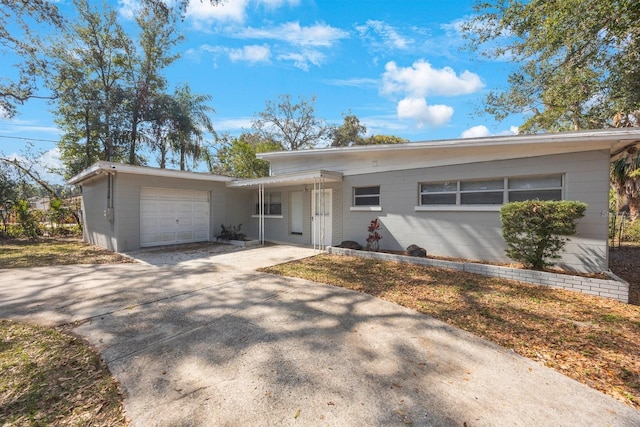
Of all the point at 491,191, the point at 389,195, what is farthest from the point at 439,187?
the point at 389,195

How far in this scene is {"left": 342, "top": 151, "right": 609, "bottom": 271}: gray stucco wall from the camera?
230 inches

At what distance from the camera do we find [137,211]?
951cm

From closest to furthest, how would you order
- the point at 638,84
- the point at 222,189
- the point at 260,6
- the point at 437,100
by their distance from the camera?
the point at 638,84 → the point at 260,6 → the point at 222,189 → the point at 437,100

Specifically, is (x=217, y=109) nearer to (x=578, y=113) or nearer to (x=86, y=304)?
(x=86, y=304)

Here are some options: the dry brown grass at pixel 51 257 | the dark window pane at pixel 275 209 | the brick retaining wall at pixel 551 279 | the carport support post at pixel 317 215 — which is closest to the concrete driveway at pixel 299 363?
the dry brown grass at pixel 51 257

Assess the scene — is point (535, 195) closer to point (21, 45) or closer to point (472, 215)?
point (472, 215)

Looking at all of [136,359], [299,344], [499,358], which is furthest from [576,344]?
[136,359]

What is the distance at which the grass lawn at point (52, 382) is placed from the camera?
2.12 metres

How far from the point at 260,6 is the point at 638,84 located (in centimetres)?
1125

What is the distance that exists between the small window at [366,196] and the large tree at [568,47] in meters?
6.07

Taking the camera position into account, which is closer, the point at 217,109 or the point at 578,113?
the point at 578,113

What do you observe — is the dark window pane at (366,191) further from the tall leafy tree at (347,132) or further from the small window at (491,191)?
the tall leafy tree at (347,132)

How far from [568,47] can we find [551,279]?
23.5ft

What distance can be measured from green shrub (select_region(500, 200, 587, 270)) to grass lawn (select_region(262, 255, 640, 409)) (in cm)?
70
